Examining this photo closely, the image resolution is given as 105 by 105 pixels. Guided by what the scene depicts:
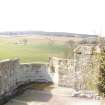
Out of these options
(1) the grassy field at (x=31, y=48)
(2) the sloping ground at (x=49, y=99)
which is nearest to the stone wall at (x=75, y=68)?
(2) the sloping ground at (x=49, y=99)

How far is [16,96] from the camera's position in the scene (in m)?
14.7

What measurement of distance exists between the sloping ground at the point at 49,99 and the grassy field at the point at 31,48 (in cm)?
1003

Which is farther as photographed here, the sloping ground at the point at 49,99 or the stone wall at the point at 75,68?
the stone wall at the point at 75,68

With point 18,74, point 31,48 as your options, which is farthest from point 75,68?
point 31,48

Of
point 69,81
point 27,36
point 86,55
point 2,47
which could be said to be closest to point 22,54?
point 2,47

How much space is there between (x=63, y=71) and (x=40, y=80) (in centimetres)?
208

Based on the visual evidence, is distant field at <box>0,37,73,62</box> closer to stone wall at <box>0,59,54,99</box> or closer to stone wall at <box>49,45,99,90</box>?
stone wall at <box>0,59,54,99</box>

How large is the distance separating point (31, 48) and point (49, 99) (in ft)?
56.8

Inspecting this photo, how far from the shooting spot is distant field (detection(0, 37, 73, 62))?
26.7 meters

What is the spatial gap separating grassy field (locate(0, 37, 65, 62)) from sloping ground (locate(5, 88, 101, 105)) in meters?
10.0

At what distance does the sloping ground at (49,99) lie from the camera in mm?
13531

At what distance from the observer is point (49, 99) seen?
14016 millimetres

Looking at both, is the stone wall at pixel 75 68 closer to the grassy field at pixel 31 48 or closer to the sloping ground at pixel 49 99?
the sloping ground at pixel 49 99

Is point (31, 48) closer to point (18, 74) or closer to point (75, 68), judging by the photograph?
point (18, 74)
